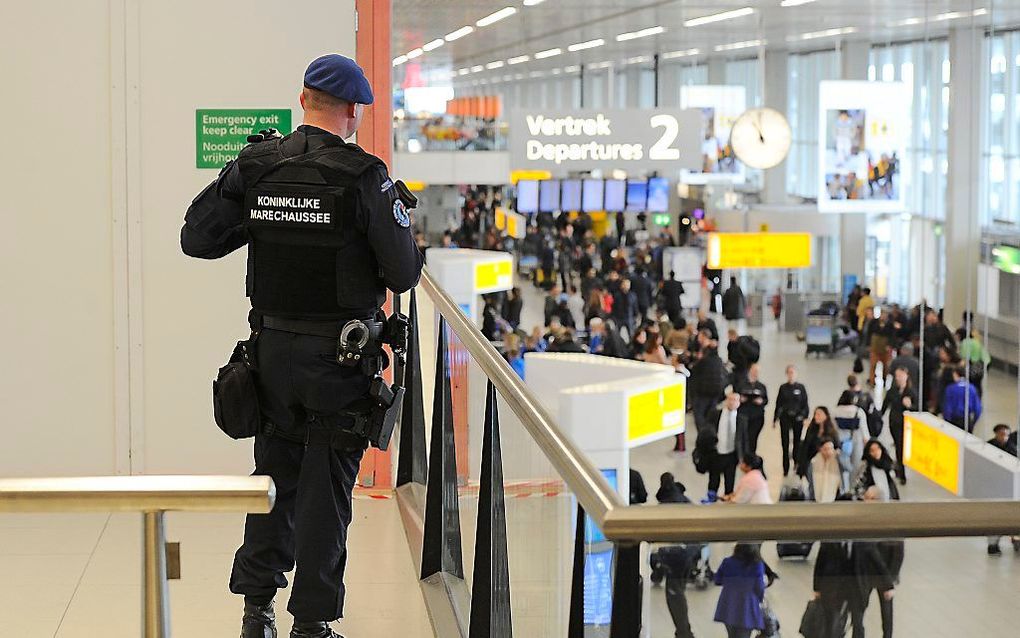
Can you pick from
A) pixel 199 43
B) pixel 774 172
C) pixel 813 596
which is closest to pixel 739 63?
pixel 774 172

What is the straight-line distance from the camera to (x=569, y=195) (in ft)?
96.2

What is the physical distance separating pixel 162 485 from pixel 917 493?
50.5 feet

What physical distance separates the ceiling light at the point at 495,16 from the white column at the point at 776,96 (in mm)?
8954

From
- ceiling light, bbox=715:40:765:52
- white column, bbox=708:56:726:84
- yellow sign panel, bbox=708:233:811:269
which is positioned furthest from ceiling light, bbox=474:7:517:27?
white column, bbox=708:56:726:84

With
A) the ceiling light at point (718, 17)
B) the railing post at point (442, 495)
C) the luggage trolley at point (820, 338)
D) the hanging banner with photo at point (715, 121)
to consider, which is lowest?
the luggage trolley at point (820, 338)

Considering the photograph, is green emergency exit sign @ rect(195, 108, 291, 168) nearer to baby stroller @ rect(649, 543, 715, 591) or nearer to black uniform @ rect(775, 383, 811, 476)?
baby stroller @ rect(649, 543, 715, 591)

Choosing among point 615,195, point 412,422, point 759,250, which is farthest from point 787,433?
point 615,195

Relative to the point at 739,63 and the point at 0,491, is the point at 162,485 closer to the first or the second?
the point at 0,491

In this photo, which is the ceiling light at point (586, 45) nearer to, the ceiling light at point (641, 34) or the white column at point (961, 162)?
the ceiling light at point (641, 34)

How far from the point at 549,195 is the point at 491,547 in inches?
1049

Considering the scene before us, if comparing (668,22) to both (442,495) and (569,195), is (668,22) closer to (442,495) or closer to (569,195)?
Answer: (569,195)

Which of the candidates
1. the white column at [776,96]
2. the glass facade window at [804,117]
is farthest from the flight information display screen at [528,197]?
the glass facade window at [804,117]

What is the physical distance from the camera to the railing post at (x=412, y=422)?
5457 millimetres

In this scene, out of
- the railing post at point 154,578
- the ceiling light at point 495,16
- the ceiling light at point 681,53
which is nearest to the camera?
the railing post at point 154,578
